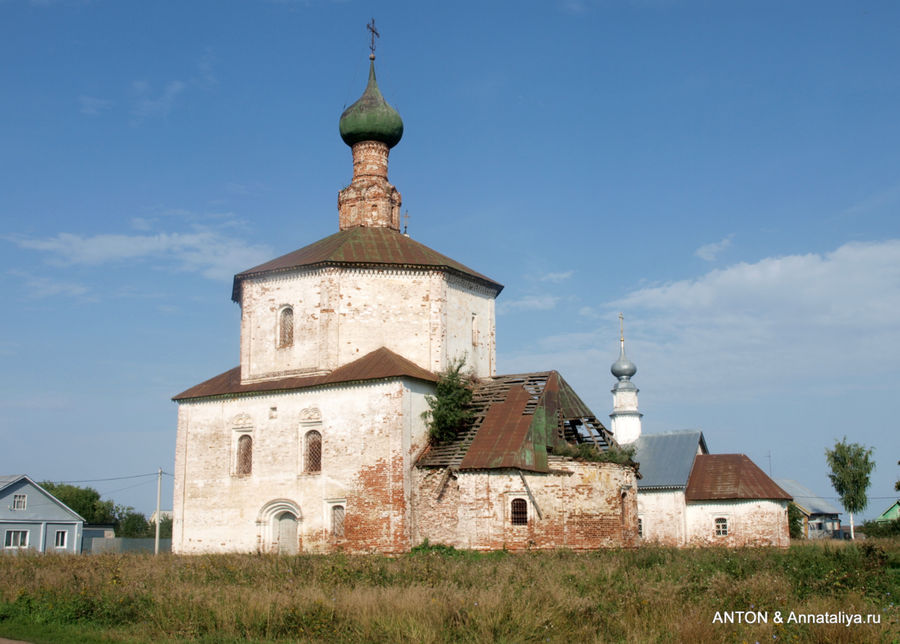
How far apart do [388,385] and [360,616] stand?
39.3 feet

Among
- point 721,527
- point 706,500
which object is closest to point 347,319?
point 706,500

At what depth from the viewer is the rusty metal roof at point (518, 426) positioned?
68.1 feet

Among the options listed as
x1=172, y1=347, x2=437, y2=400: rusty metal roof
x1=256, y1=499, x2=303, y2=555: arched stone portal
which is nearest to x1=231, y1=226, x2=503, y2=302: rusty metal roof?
x1=172, y1=347, x2=437, y2=400: rusty metal roof

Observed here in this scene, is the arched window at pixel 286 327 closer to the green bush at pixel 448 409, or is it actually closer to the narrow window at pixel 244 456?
the narrow window at pixel 244 456

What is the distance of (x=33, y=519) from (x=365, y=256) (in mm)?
21715

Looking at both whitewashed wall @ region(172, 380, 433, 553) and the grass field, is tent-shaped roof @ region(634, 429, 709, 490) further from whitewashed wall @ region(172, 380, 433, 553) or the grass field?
the grass field

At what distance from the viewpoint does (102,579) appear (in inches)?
515

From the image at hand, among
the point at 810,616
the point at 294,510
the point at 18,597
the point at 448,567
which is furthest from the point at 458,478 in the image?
the point at 810,616

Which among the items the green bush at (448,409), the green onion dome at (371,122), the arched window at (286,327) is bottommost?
the green bush at (448,409)

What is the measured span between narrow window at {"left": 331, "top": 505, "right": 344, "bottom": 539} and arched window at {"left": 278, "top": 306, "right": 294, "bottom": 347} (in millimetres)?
5420

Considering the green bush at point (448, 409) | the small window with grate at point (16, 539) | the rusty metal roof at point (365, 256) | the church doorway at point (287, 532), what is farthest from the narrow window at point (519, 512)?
the small window with grate at point (16, 539)

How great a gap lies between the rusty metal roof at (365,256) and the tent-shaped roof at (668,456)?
49.0 feet

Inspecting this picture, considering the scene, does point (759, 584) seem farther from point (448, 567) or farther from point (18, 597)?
point (18, 597)

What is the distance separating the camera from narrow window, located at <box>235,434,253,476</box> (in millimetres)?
23641
